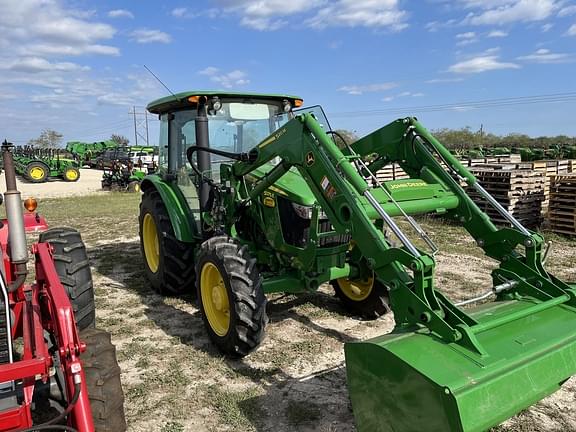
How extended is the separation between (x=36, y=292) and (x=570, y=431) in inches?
144

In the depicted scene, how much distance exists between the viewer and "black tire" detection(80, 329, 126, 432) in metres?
2.60

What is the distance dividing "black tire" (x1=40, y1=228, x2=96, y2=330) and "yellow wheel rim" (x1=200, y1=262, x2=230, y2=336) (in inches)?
39.2

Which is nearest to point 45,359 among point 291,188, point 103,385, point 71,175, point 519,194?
point 103,385

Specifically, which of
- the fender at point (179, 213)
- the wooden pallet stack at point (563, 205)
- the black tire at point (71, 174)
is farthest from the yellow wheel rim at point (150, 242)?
the black tire at point (71, 174)

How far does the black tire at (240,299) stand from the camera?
3879mm

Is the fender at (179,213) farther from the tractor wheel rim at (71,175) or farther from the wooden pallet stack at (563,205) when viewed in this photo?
the tractor wheel rim at (71,175)

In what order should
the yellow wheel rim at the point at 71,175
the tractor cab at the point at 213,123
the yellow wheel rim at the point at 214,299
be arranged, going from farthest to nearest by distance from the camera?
the yellow wheel rim at the point at 71,175, the tractor cab at the point at 213,123, the yellow wheel rim at the point at 214,299

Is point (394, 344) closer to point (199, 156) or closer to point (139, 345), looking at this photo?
point (139, 345)

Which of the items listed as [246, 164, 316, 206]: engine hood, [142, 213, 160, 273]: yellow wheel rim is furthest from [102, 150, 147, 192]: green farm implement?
[246, 164, 316, 206]: engine hood

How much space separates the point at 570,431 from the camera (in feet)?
10.3

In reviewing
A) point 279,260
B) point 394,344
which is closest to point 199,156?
point 279,260

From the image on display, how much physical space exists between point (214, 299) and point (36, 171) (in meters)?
25.2

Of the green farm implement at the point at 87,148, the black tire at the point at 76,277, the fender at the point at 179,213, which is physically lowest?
the black tire at the point at 76,277

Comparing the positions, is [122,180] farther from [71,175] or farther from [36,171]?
[36,171]
